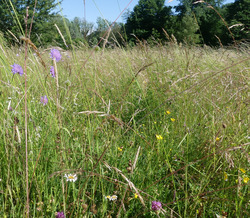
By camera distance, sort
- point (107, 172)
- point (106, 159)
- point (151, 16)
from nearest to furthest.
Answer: point (107, 172) → point (106, 159) → point (151, 16)

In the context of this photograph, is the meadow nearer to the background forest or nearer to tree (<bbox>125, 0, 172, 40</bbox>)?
the background forest

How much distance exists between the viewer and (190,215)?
0.87 meters

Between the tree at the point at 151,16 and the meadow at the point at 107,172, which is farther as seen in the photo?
the tree at the point at 151,16

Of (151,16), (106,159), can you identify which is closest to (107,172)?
(106,159)

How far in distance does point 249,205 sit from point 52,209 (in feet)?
2.44

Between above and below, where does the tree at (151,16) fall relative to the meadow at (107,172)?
above

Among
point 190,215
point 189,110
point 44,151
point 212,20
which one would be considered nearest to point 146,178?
point 190,215

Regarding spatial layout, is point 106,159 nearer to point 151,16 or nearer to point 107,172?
point 107,172

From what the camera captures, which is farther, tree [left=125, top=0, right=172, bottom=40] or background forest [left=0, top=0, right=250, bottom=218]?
tree [left=125, top=0, right=172, bottom=40]

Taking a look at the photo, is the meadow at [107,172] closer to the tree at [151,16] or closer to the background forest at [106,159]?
the background forest at [106,159]

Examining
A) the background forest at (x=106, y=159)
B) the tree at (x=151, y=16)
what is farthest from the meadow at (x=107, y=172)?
the tree at (x=151, y=16)

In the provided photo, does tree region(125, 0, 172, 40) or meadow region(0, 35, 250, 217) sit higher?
tree region(125, 0, 172, 40)

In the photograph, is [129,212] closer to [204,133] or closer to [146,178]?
[146,178]

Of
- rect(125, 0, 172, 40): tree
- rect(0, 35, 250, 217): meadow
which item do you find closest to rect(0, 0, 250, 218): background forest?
rect(0, 35, 250, 217): meadow
